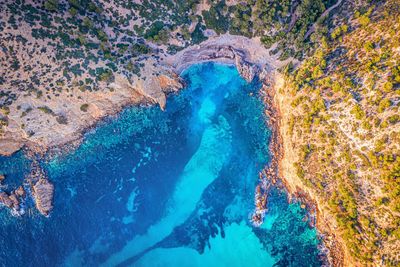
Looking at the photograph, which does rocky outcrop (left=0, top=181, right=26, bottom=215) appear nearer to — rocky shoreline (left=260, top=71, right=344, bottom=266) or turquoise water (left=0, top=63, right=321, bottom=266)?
turquoise water (left=0, top=63, right=321, bottom=266)

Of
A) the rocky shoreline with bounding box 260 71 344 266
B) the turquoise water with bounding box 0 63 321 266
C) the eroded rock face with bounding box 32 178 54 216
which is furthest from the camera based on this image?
the eroded rock face with bounding box 32 178 54 216

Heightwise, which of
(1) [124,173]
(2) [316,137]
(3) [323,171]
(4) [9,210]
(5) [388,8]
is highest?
(5) [388,8]

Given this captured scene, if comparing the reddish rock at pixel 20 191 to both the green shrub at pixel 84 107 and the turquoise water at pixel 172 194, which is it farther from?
the green shrub at pixel 84 107

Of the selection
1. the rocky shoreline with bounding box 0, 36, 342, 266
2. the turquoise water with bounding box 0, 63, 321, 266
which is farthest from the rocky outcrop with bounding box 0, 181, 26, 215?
the turquoise water with bounding box 0, 63, 321, 266

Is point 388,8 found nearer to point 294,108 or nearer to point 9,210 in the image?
point 294,108

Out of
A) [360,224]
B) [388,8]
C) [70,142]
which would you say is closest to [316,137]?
[360,224]

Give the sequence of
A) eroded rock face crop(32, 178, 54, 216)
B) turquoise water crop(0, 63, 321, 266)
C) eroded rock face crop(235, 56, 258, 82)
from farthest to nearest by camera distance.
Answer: eroded rock face crop(235, 56, 258, 82) → eroded rock face crop(32, 178, 54, 216) → turquoise water crop(0, 63, 321, 266)

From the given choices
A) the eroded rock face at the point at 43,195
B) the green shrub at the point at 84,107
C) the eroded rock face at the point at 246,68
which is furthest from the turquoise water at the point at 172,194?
the green shrub at the point at 84,107
